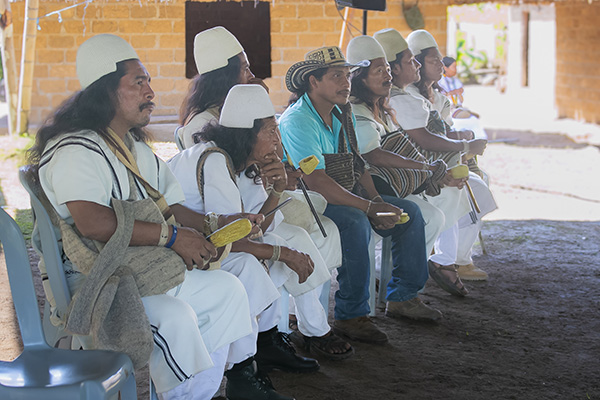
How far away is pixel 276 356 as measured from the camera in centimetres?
361

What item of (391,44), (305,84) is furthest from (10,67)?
(305,84)

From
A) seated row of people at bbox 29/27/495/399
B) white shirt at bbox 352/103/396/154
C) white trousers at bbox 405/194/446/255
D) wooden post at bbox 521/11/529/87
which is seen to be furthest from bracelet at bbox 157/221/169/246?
wooden post at bbox 521/11/529/87

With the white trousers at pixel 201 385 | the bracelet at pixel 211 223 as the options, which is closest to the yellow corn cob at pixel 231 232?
the bracelet at pixel 211 223

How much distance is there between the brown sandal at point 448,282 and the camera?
4.98 m

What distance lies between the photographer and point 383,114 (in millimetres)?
4895

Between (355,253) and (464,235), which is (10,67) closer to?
(464,235)

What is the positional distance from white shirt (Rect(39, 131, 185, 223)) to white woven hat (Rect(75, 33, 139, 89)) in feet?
0.81

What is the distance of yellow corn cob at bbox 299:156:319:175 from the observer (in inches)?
151

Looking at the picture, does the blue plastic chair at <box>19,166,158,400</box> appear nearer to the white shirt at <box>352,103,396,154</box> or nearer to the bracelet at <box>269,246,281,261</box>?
the bracelet at <box>269,246,281,261</box>

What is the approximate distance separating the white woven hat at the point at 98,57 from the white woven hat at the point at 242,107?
1.98 feet

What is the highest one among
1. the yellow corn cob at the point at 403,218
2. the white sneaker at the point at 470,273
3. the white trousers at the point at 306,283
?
the yellow corn cob at the point at 403,218

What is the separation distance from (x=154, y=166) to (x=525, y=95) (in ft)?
54.9

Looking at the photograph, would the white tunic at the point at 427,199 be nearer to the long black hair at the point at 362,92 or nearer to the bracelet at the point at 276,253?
the long black hair at the point at 362,92

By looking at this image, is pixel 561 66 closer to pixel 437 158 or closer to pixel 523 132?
pixel 523 132
